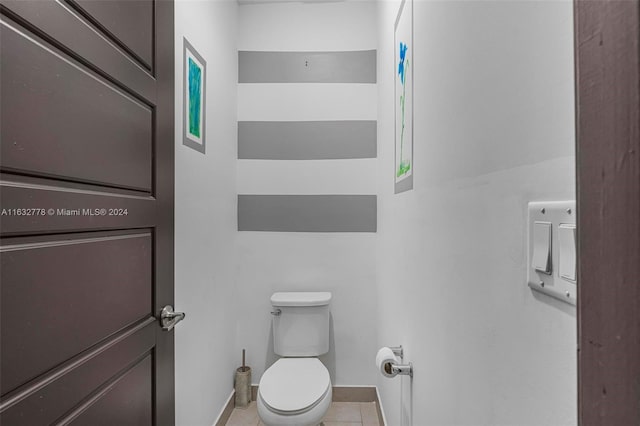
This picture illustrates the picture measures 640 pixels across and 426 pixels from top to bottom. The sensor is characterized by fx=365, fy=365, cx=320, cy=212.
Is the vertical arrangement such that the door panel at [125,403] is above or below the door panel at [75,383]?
below

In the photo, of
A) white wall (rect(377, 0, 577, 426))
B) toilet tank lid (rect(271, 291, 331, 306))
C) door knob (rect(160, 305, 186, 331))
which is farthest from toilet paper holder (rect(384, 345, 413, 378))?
toilet tank lid (rect(271, 291, 331, 306))

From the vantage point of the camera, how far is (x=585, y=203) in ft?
1.05

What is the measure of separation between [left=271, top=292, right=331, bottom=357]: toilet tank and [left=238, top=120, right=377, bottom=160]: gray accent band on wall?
3.15 feet

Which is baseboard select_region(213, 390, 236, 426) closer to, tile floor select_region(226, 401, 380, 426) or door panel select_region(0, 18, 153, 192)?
tile floor select_region(226, 401, 380, 426)

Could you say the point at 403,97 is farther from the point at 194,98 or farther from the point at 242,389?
the point at 242,389

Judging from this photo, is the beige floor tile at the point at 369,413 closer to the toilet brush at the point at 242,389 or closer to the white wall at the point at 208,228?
the toilet brush at the point at 242,389

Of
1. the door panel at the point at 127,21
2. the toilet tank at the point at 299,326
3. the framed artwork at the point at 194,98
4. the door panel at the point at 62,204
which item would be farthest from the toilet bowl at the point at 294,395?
the door panel at the point at 127,21

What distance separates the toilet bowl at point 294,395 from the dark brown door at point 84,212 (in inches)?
24.1

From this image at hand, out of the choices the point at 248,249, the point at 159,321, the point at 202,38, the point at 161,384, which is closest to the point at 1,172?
the point at 159,321

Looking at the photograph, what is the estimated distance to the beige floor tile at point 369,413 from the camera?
220 centimetres

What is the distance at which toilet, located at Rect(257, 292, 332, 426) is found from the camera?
167cm

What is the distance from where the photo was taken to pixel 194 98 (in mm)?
1722

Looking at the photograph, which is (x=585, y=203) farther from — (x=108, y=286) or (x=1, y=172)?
(x=108, y=286)

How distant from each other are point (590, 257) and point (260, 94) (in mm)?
2424
